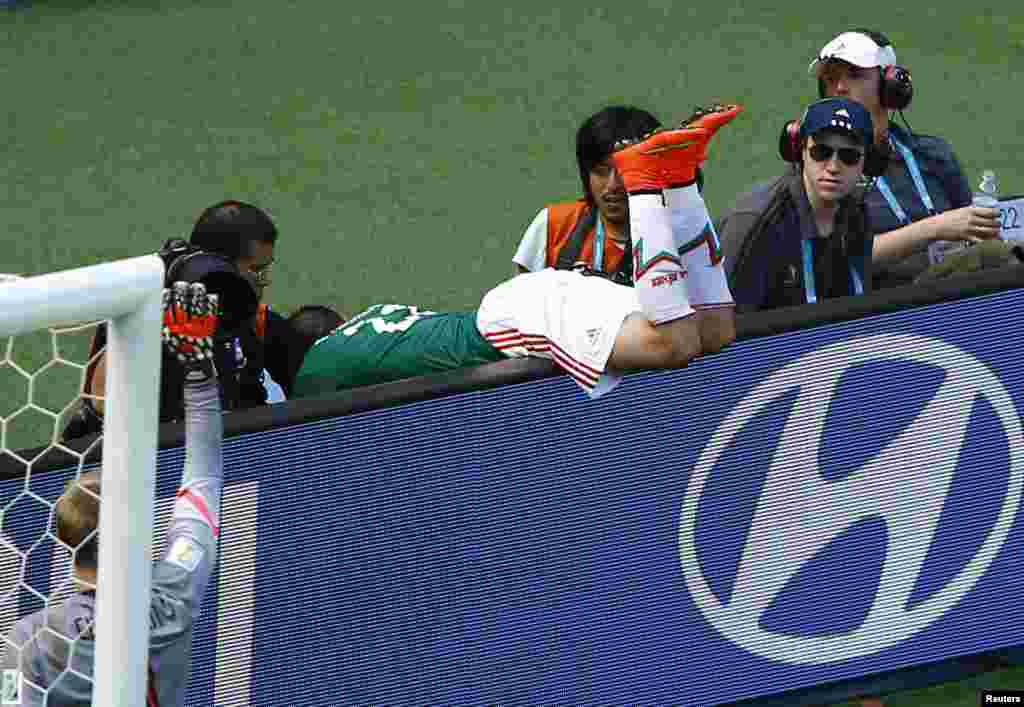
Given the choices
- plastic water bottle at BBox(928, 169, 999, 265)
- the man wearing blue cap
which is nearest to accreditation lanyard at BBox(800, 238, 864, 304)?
the man wearing blue cap

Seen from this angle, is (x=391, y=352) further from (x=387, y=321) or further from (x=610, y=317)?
(x=610, y=317)

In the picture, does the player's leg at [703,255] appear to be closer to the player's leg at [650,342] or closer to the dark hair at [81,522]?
the player's leg at [650,342]

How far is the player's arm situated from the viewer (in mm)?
3896

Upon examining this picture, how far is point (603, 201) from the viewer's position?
5.93m

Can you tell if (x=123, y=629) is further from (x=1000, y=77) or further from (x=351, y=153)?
(x=1000, y=77)

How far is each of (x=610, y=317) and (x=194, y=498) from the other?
1326mm

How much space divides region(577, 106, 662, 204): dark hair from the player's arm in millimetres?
2139

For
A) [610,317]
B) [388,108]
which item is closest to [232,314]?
[610,317]

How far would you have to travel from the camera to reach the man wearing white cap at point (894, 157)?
6438 millimetres

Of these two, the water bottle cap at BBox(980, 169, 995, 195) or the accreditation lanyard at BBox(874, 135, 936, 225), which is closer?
the water bottle cap at BBox(980, 169, 995, 195)

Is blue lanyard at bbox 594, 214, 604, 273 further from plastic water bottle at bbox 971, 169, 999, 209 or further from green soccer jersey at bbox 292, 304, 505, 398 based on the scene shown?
plastic water bottle at bbox 971, 169, 999, 209

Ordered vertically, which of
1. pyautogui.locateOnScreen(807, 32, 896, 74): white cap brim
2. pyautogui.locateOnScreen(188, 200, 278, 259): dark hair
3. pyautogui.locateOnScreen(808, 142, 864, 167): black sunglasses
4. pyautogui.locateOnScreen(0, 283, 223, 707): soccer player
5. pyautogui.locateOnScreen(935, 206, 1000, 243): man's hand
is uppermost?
pyautogui.locateOnScreen(807, 32, 896, 74): white cap brim

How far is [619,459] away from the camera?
5234mm

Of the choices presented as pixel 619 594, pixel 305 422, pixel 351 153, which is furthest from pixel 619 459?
pixel 351 153
